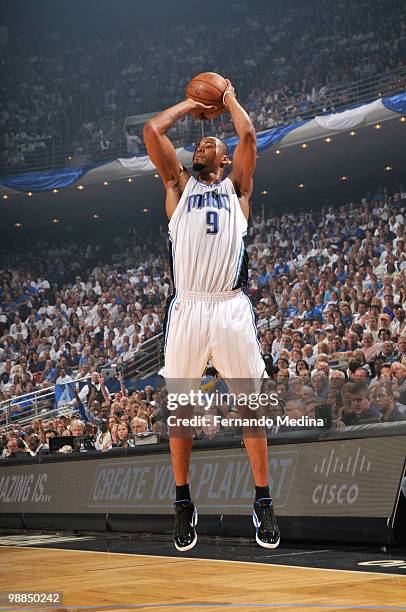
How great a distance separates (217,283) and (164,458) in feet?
13.8

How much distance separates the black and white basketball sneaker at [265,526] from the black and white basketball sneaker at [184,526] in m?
0.29

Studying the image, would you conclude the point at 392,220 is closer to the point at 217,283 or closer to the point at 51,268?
the point at 51,268

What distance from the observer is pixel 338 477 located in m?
6.46

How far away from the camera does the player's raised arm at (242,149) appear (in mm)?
4062

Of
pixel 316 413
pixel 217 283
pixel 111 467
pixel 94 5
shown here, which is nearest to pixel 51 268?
pixel 94 5

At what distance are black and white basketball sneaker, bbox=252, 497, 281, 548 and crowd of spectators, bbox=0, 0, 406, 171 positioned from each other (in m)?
15.1

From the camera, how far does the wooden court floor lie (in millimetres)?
4137

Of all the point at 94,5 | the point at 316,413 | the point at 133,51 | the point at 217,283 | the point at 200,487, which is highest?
the point at 94,5

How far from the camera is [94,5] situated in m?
27.2

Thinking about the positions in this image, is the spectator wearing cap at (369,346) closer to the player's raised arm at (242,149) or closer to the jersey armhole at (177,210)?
the player's raised arm at (242,149)

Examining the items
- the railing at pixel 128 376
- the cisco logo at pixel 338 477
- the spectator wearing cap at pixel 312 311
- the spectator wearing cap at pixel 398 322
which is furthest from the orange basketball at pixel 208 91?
the railing at pixel 128 376

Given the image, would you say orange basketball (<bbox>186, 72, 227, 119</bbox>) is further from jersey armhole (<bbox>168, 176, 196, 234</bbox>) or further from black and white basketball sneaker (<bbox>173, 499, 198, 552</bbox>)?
black and white basketball sneaker (<bbox>173, 499, 198, 552</bbox>)

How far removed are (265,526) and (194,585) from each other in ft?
3.82

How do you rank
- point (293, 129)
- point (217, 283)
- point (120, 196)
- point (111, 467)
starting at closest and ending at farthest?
1. point (217, 283)
2. point (111, 467)
3. point (293, 129)
4. point (120, 196)
